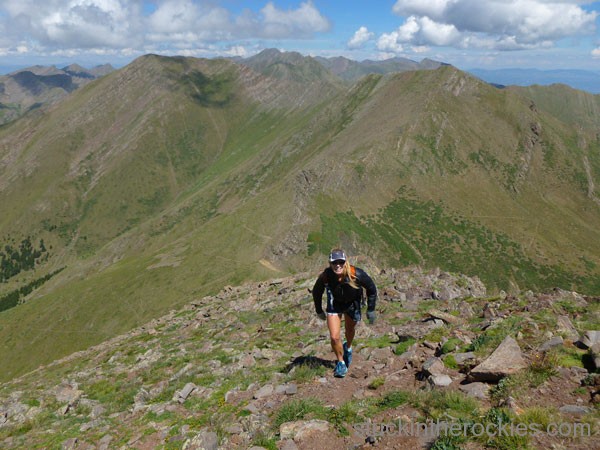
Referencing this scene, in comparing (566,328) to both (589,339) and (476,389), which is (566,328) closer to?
(589,339)

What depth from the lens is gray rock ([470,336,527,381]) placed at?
1087 centimetres

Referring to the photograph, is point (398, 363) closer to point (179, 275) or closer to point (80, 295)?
point (179, 275)

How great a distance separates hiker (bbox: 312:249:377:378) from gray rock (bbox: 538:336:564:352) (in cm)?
550

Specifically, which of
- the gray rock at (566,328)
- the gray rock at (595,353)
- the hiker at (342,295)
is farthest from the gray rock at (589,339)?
the hiker at (342,295)

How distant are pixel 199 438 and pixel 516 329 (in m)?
12.1

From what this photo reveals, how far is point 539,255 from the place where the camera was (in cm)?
10356

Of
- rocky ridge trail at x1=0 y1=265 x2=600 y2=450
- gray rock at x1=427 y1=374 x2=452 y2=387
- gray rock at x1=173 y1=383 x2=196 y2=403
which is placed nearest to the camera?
rocky ridge trail at x1=0 y1=265 x2=600 y2=450

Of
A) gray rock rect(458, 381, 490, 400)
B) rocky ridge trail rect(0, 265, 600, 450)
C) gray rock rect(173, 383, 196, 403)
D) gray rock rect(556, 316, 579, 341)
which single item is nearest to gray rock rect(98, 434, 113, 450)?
rocky ridge trail rect(0, 265, 600, 450)

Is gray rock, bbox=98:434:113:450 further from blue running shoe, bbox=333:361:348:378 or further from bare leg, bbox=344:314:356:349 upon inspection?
bare leg, bbox=344:314:356:349

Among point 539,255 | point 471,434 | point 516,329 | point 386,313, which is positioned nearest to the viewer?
point 471,434

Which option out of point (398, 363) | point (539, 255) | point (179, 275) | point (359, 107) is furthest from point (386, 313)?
point (359, 107)

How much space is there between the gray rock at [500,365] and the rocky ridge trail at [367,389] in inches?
1.3

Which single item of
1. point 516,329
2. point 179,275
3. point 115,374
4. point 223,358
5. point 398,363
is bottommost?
point 179,275

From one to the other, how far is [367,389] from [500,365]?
427 cm
